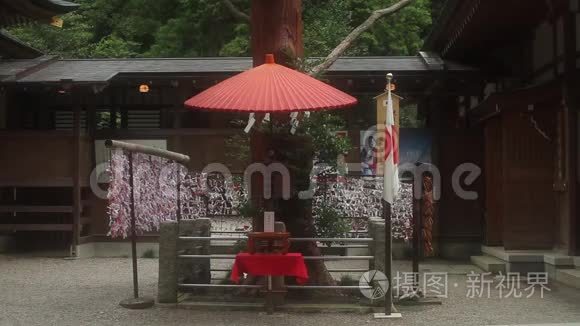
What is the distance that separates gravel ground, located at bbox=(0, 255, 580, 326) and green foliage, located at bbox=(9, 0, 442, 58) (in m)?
15.2

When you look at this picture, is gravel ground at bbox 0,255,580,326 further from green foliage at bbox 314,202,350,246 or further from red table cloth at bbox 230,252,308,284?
green foliage at bbox 314,202,350,246

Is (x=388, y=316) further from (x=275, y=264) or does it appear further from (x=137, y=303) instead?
(x=137, y=303)

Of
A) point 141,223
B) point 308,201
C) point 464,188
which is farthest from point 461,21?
point 141,223

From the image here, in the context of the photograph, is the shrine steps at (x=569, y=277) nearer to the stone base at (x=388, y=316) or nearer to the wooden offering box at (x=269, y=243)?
the stone base at (x=388, y=316)

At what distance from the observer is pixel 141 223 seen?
14008 mm

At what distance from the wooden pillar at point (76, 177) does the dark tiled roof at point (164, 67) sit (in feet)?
2.82

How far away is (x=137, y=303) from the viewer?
8375mm

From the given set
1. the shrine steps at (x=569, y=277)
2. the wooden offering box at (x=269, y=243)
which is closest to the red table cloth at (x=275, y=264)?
the wooden offering box at (x=269, y=243)

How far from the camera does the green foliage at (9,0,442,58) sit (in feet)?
82.8

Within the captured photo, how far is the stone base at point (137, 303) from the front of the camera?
27.4 ft

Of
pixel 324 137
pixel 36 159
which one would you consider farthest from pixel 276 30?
pixel 36 159

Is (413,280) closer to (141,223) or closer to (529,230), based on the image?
(529,230)

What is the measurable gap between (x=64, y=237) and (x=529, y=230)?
31.7 ft

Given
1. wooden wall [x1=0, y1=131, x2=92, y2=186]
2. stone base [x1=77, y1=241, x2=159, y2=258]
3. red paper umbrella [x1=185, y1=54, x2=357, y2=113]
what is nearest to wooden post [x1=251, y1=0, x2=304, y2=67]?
red paper umbrella [x1=185, y1=54, x2=357, y2=113]
